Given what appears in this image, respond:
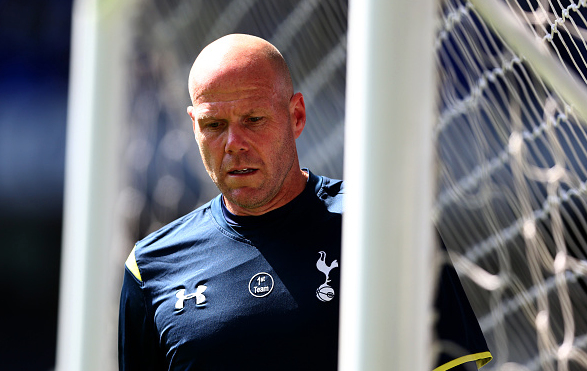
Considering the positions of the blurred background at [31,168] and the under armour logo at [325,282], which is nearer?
the under armour logo at [325,282]

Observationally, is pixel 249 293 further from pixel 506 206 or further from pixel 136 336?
pixel 506 206

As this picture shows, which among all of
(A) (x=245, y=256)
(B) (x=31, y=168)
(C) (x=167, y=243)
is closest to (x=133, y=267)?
(C) (x=167, y=243)

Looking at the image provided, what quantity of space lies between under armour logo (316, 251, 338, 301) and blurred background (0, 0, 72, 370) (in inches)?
136

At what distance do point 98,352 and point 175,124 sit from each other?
8.68 ft

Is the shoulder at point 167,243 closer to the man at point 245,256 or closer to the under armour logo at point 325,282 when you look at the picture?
the man at point 245,256

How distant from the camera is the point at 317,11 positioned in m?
2.70

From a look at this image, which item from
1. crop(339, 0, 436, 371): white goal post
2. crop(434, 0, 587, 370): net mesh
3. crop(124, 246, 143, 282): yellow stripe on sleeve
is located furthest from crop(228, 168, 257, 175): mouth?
crop(434, 0, 587, 370): net mesh

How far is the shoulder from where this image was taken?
1233mm

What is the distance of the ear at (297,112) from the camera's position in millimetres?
1198

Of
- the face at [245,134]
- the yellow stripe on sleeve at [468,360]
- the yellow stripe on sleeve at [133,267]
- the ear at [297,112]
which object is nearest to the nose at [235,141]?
the face at [245,134]

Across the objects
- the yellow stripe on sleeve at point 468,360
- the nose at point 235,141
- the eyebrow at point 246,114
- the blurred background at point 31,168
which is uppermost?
the blurred background at point 31,168

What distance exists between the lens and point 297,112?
1.22 meters

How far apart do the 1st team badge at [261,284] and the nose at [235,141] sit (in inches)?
6.9

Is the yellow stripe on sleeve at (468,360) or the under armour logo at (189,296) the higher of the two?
the under armour logo at (189,296)
